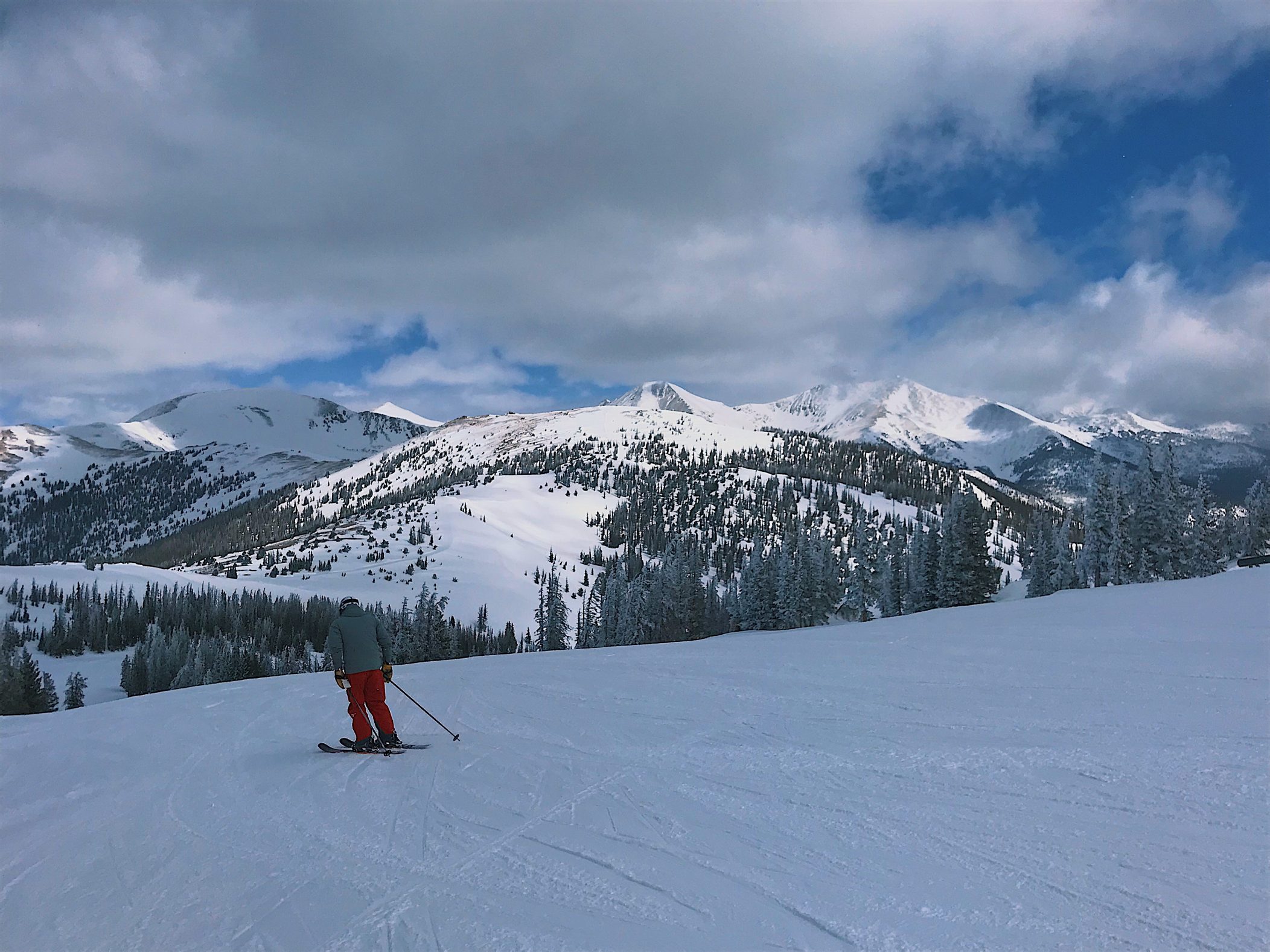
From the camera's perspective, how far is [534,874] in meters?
5.10

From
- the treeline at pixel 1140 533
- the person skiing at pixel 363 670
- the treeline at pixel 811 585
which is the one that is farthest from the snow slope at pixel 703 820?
the treeline at pixel 1140 533

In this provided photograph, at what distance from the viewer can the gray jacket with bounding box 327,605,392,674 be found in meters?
9.41

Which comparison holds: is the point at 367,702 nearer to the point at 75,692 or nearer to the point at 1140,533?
the point at 1140,533

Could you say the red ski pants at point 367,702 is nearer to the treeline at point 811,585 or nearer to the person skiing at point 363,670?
the person skiing at point 363,670

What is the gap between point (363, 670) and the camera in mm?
9516

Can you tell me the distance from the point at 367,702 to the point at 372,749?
2.36 ft

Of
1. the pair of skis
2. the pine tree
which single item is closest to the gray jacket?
the pair of skis

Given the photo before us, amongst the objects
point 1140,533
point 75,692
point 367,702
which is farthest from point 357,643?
point 75,692

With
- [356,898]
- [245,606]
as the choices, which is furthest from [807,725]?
[245,606]

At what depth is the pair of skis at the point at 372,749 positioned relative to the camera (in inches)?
361

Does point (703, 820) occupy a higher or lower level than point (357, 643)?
lower

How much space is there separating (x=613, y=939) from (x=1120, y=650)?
12173 millimetres

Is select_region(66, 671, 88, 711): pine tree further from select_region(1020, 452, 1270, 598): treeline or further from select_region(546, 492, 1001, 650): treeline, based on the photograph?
select_region(1020, 452, 1270, 598): treeline

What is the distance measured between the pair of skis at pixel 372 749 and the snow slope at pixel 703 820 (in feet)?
0.86
